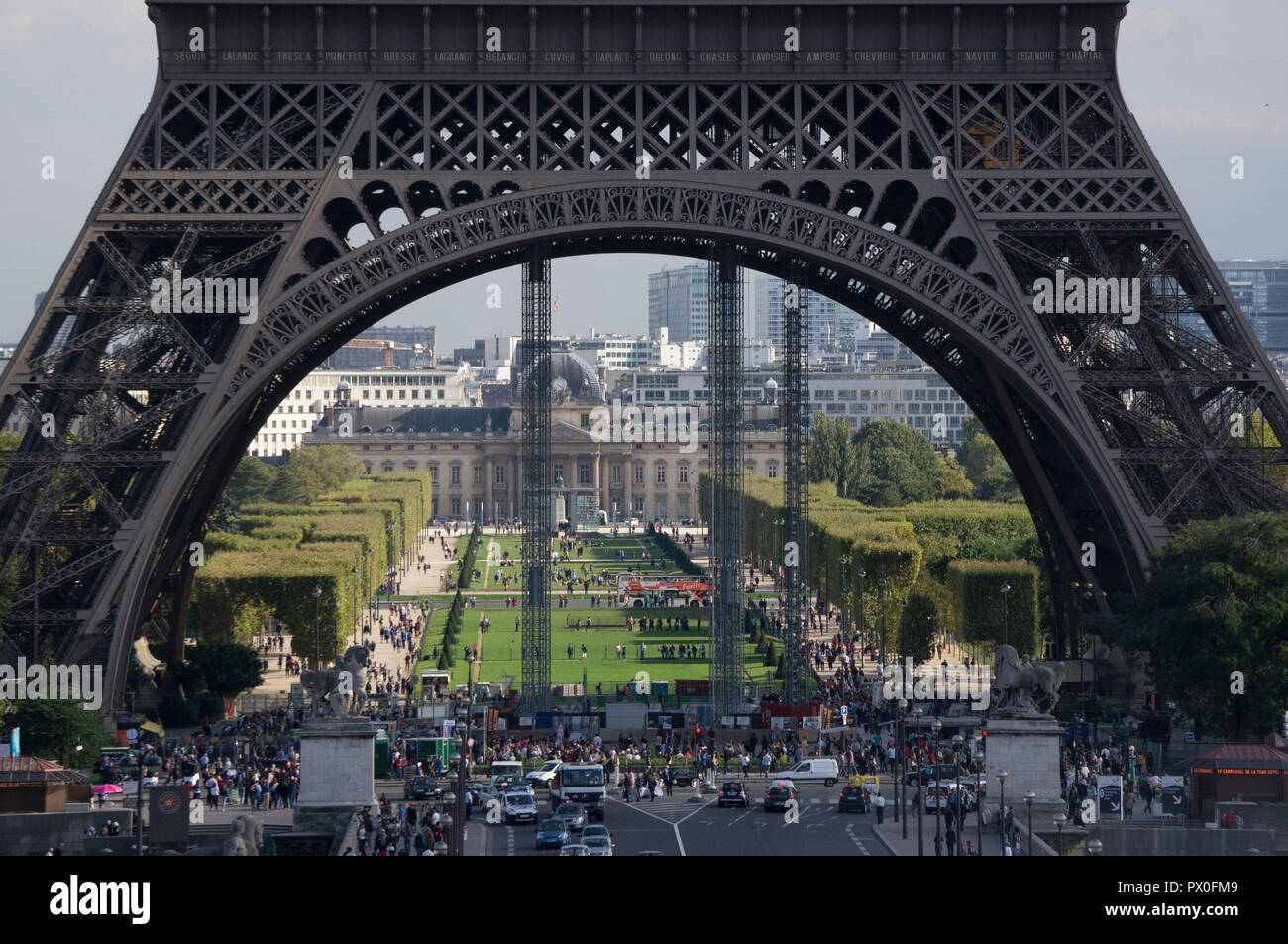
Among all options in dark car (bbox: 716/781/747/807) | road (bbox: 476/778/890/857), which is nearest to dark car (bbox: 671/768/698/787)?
road (bbox: 476/778/890/857)

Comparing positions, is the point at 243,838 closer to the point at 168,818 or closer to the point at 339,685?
the point at 168,818

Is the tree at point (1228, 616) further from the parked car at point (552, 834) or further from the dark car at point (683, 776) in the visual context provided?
the parked car at point (552, 834)

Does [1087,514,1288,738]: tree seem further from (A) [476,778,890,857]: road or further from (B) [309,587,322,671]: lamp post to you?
(B) [309,587,322,671]: lamp post

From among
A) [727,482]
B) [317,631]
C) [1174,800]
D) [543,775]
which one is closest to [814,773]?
[543,775]

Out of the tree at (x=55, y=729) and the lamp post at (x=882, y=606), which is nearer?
the tree at (x=55, y=729)

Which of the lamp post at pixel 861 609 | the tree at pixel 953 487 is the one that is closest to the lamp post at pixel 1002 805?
the lamp post at pixel 861 609

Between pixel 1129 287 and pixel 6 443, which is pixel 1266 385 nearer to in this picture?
pixel 1129 287
